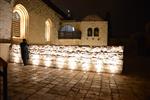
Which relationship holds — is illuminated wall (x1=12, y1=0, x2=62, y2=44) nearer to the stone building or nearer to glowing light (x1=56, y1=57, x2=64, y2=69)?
the stone building

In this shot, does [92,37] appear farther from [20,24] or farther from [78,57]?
[78,57]

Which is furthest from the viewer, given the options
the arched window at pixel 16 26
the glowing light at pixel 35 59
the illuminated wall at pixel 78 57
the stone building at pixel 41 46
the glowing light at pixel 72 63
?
the arched window at pixel 16 26

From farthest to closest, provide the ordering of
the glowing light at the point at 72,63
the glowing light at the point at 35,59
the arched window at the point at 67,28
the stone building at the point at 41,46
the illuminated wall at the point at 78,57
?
the arched window at the point at 67,28
the glowing light at the point at 35,59
the glowing light at the point at 72,63
the stone building at the point at 41,46
the illuminated wall at the point at 78,57

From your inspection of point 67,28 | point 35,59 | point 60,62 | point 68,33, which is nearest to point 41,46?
point 35,59

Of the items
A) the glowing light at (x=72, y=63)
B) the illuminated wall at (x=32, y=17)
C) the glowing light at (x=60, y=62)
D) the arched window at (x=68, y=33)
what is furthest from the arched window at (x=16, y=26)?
the arched window at (x=68, y=33)

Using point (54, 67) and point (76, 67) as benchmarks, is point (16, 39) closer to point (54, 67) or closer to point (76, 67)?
point (54, 67)

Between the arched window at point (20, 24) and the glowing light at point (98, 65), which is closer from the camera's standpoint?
the glowing light at point (98, 65)

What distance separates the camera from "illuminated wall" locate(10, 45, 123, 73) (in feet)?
33.8

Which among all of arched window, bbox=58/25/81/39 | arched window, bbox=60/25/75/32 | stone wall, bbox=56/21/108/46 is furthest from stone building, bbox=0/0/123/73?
arched window, bbox=60/25/75/32

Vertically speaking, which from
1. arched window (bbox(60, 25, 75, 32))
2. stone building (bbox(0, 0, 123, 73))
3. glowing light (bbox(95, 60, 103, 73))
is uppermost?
arched window (bbox(60, 25, 75, 32))

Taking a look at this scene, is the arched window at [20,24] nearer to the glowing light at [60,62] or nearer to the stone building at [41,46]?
the stone building at [41,46]

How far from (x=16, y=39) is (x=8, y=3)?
15.6ft

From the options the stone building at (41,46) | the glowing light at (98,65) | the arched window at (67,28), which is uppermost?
the arched window at (67,28)

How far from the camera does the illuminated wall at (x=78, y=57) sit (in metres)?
10.3
